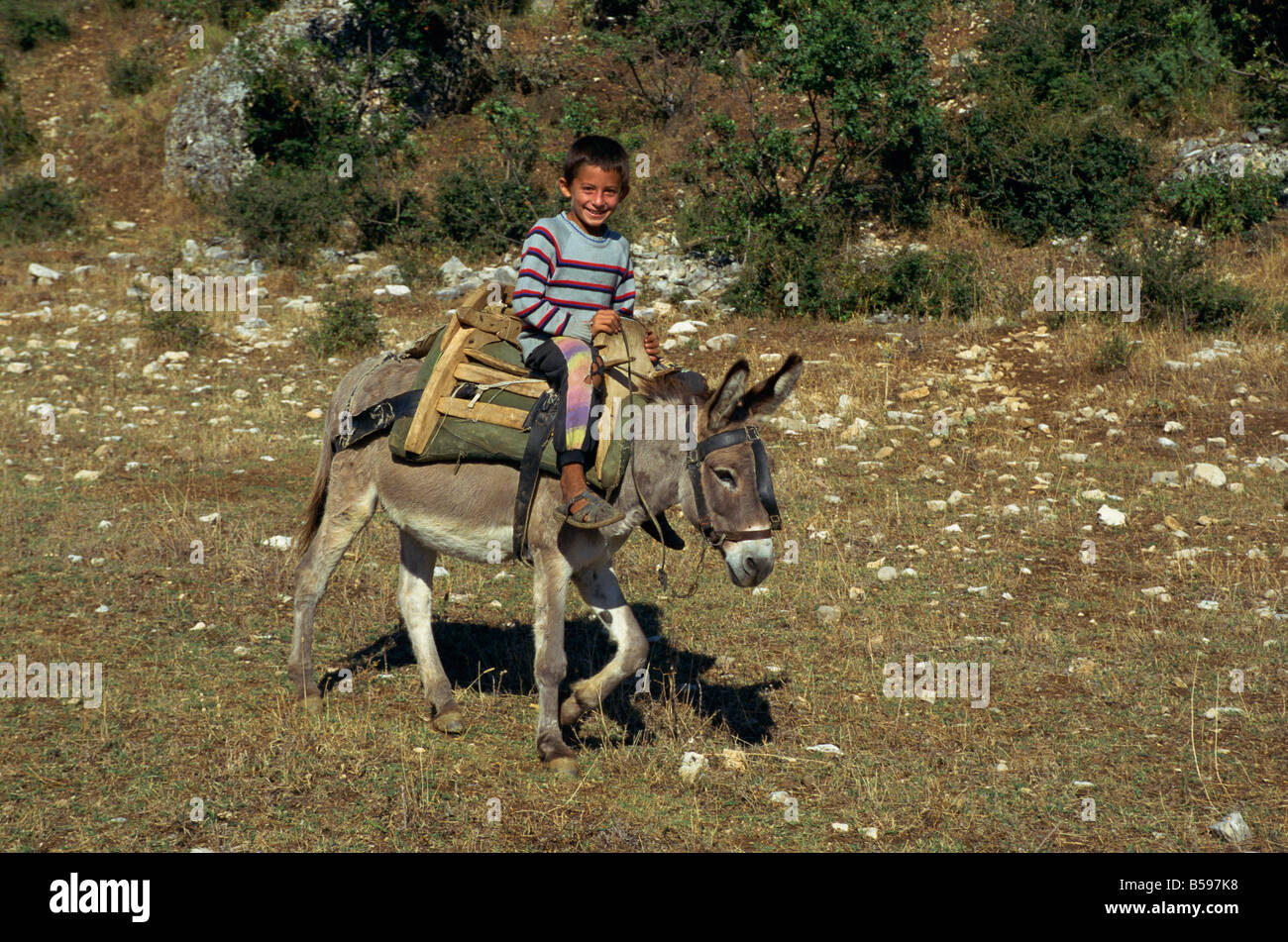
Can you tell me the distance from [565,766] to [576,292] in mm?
2315

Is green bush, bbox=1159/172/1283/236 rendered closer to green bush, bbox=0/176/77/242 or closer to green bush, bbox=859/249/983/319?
green bush, bbox=859/249/983/319

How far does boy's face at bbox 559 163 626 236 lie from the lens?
5.54 meters

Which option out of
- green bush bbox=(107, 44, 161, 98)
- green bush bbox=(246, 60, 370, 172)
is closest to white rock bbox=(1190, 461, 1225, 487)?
green bush bbox=(246, 60, 370, 172)

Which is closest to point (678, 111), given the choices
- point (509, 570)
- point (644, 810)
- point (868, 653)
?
point (509, 570)

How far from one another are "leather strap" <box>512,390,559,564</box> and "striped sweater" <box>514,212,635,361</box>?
329mm

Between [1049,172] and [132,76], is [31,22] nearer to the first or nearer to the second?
[132,76]

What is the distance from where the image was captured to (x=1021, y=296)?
15.0 metres

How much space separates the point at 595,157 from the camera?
5.53m

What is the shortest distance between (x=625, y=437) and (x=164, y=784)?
8.81 feet

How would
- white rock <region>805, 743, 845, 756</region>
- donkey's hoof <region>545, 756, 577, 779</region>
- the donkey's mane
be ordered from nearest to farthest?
the donkey's mane
donkey's hoof <region>545, 756, 577, 779</region>
white rock <region>805, 743, 845, 756</region>

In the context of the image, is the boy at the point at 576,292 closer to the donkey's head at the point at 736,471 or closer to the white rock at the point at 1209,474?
the donkey's head at the point at 736,471

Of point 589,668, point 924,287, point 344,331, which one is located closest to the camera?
point 589,668

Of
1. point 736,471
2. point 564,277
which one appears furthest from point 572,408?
point 736,471

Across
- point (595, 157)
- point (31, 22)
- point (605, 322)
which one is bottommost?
point (605, 322)
